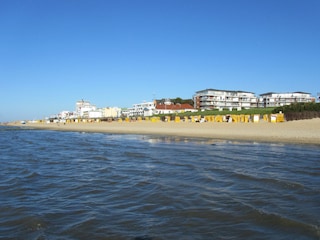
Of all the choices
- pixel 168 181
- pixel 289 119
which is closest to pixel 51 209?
pixel 168 181

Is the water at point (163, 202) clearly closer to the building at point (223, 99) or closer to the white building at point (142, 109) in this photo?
the building at point (223, 99)

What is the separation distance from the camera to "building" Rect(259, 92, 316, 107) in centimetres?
12557

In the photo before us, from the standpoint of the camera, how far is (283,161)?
12.7m

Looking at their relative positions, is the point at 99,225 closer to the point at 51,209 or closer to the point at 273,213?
the point at 51,209

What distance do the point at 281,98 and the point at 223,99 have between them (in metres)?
25.0

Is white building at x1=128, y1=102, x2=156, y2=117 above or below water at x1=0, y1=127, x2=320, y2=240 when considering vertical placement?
above

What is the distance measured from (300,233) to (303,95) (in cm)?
13989

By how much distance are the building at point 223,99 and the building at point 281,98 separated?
3.73 metres

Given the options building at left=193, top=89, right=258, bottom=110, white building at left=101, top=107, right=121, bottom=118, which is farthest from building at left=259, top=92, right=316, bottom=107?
white building at left=101, top=107, right=121, bottom=118

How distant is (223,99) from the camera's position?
12225 cm

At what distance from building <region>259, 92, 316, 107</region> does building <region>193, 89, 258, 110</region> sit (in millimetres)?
3731

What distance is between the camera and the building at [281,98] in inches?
4944

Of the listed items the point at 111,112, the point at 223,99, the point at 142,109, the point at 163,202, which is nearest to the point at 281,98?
the point at 223,99

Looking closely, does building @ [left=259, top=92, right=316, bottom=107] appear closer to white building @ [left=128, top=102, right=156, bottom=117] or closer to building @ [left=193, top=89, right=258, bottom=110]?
building @ [left=193, top=89, right=258, bottom=110]
